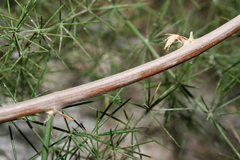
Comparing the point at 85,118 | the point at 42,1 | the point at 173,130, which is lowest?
the point at 173,130

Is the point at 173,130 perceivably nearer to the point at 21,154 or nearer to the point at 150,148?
the point at 150,148

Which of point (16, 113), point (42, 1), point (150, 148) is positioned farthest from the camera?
point (150, 148)

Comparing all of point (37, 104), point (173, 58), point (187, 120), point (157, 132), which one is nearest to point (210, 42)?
point (173, 58)

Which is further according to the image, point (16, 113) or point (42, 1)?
point (42, 1)

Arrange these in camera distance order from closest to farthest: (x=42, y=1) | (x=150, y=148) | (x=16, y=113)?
(x=16, y=113)
(x=42, y=1)
(x=150, y=148)

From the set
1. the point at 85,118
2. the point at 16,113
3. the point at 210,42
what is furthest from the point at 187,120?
the point at 16,113

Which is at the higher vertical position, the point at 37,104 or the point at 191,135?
the point at 191,135

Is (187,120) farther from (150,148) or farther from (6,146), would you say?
(6,146)
